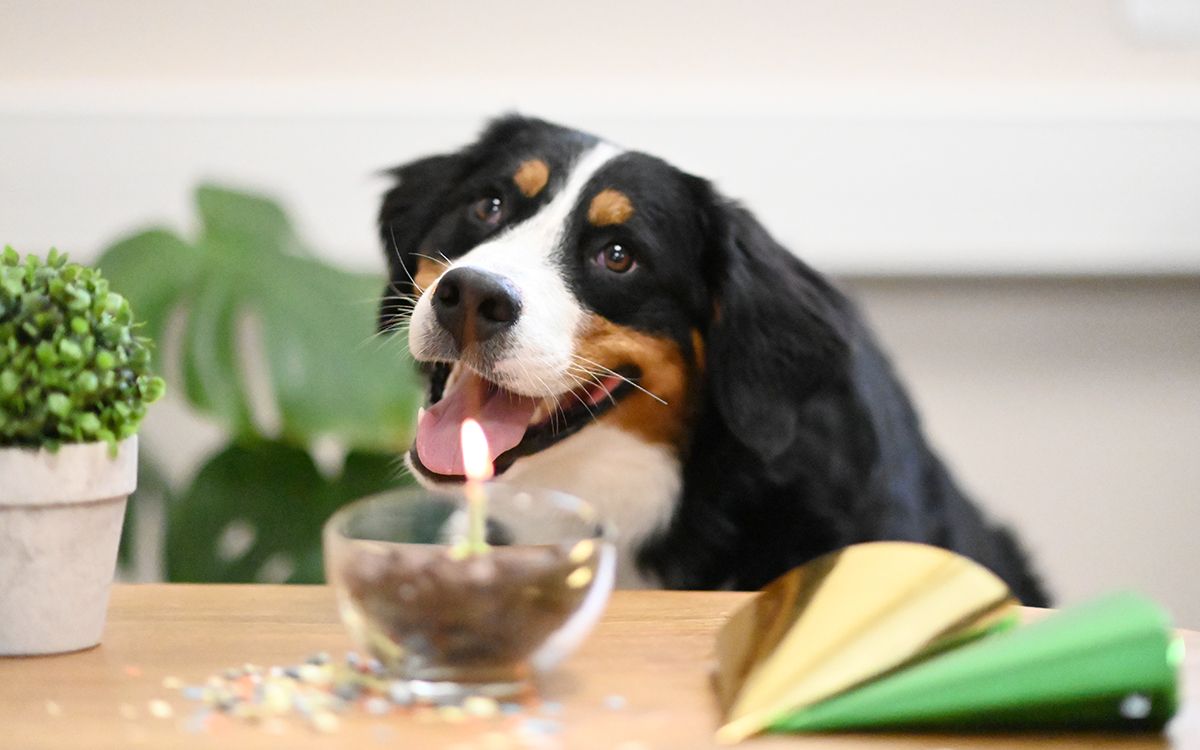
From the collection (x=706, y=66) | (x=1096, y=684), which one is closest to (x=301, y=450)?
(x=706, y=66)

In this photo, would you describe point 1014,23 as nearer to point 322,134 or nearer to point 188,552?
point 322,134

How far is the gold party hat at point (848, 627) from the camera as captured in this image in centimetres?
51

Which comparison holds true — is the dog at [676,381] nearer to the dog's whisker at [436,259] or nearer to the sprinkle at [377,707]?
the dog's whisker at [436,259]

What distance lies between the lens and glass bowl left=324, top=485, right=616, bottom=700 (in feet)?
1.68

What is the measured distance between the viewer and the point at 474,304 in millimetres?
1079

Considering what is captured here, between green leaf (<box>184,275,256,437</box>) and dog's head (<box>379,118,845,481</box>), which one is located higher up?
dog's head (<box>379,118,845,481</box>)

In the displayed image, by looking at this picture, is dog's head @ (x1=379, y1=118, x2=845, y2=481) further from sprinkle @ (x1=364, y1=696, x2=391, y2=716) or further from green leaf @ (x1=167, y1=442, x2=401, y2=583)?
sprinkle @ (x1=364, y1=696, x2=391, y2=716)

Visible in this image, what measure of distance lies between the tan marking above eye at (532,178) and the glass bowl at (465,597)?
2.49 feet

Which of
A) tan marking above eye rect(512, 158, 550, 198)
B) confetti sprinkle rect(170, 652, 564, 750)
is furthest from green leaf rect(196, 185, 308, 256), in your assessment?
confetti sprinkle rect(170, 652, 564, 750)

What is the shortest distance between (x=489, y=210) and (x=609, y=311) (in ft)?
0.66

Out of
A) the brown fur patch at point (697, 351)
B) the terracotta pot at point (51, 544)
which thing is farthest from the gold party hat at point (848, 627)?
the brown fur patch at point (697, 351)

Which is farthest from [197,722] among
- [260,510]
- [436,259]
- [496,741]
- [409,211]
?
[260,510]

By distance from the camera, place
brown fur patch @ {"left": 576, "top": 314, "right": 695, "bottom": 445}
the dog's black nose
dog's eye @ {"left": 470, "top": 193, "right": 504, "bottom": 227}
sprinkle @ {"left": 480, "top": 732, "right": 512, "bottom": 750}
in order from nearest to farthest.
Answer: sprinkle @ {"left": 480, "top": 732, "right": 512, "bottom": 750} < the dog's black nose < brown fur patch @ {"left": 576, "top": 314, "right": 695, "bottom": 445} < dog's eye @ {"left": 470, "top": 193, "right": 504, "bottom": 227}

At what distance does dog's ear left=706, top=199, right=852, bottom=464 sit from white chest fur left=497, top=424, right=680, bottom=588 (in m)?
0.10
